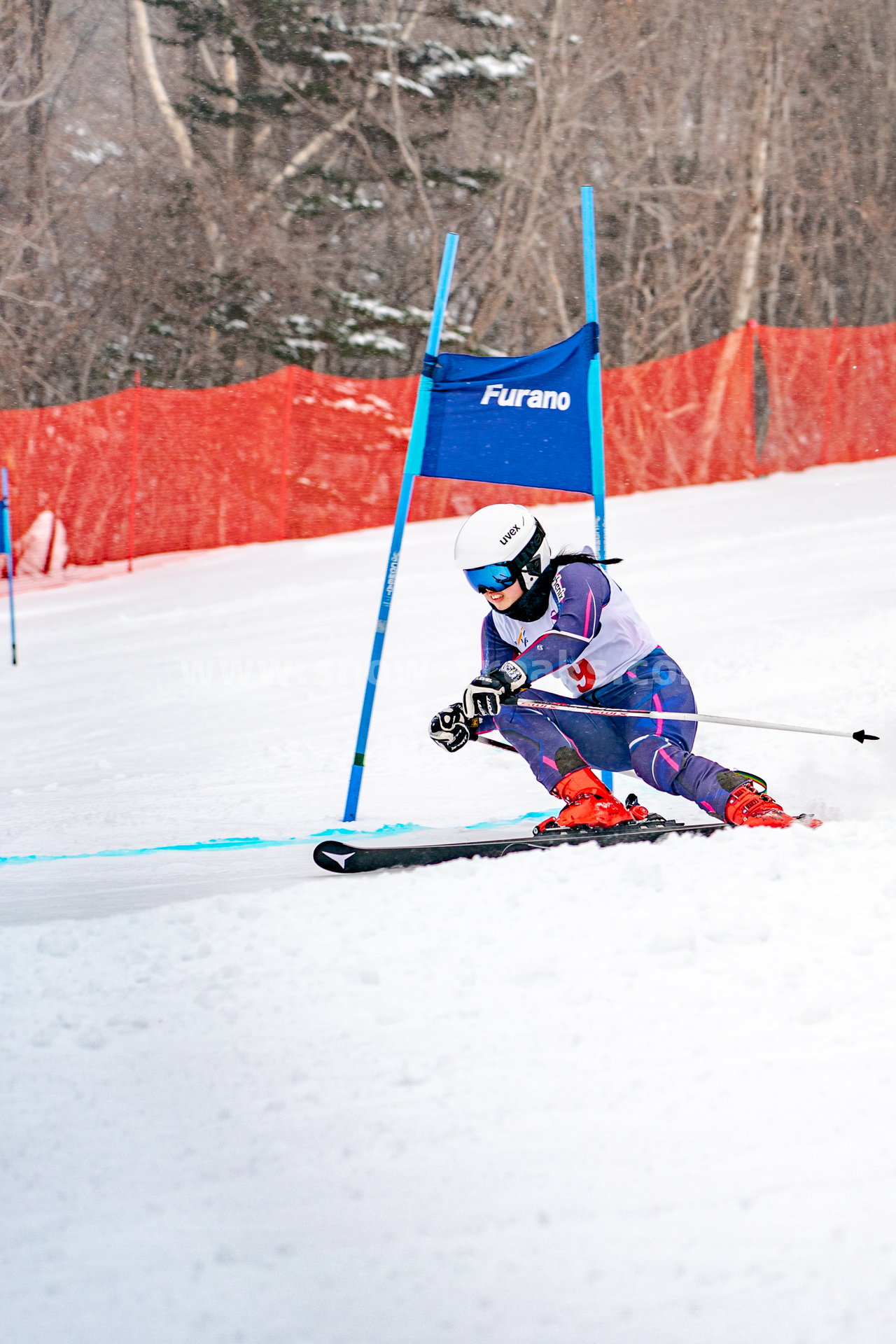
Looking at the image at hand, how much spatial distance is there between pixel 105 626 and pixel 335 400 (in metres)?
4.85

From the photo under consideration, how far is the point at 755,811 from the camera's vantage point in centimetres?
389

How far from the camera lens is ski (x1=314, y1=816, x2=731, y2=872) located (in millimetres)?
4012

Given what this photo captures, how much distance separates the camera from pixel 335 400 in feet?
47.0

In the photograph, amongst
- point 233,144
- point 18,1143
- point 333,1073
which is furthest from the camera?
point 233,144

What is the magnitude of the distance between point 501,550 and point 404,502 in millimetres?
1097

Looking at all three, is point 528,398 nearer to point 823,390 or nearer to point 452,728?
point 452,728

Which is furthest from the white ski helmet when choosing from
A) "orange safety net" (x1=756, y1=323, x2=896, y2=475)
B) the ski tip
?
"orange safety net" (x1=756, y1=323, x2=896, y2=475)

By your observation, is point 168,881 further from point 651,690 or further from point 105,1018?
point 651,690

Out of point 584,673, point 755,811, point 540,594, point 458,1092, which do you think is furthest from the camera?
point 584,673

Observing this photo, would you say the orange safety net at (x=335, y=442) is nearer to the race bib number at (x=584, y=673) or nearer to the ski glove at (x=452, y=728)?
the race bib number at (x=584, y=673)

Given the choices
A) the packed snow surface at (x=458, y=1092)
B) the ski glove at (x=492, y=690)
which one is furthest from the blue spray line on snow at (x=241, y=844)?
the ski glove at (x=492, y=690)

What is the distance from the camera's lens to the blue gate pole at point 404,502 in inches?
193

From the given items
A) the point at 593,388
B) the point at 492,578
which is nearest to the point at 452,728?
the point at 492,578

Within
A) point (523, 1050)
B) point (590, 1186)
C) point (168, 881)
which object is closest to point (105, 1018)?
point (523, 1050)
